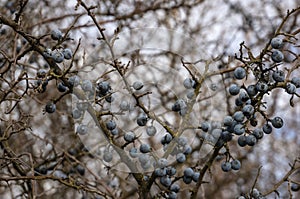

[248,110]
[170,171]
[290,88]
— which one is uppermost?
[290,88]

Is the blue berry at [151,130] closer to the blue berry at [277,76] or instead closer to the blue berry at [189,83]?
the blue berry at [189,83]

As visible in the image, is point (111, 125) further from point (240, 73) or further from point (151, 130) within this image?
point (240, 73)

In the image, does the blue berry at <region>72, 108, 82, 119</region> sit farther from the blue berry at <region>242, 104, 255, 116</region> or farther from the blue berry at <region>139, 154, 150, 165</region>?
the blue berry at <region>242, 104, 255, 116</region>

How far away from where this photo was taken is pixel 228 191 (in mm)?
6383

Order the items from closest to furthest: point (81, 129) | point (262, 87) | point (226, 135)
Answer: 1. point (262, 87)
2. point (226, 135)
3. point (81, 129)

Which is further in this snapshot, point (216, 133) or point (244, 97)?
point (216, 133)

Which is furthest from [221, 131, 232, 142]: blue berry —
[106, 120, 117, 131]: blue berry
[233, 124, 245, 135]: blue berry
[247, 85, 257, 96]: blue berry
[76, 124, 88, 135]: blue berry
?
[76, 124, 88, 135]: blue berry

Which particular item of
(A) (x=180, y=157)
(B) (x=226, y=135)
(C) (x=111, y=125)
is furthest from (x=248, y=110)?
(C) (x=111, y=125)

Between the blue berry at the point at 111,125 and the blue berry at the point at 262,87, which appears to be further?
the blue berry at the point at 111,125

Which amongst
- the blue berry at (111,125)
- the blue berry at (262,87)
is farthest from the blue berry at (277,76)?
the blue berry at (111,125)

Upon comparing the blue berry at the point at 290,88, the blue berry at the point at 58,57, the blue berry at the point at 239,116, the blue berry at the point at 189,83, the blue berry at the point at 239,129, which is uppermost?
the blue berry at the point at 189,83

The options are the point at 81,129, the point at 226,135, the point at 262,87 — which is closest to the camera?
the point at 262,87

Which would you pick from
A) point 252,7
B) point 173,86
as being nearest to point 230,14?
point 252,7

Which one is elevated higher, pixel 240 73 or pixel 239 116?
pixel 240 73
